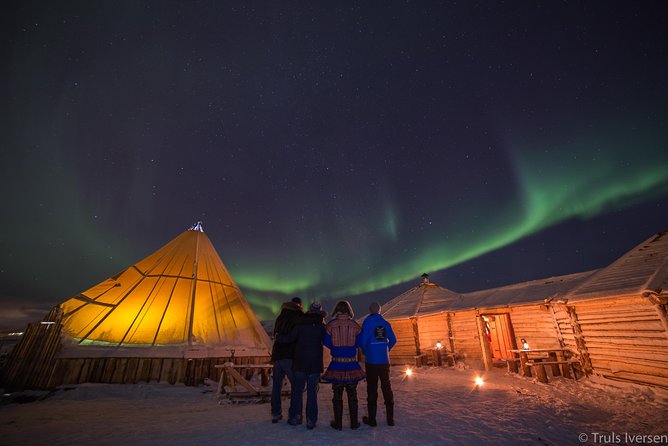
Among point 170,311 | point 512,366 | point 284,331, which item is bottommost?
point 512,366

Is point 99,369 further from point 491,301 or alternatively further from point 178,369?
point 491,301

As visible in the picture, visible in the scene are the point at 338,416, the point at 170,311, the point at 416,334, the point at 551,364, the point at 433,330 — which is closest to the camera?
the point at 338,416

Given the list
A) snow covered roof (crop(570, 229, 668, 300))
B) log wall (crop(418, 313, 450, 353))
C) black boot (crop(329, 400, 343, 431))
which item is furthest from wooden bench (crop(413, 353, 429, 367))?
black boot (crop(329, 400, 343, 431))

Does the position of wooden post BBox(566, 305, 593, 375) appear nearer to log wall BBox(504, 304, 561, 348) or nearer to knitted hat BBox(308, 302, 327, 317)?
log wall BBox(504, 304, 561, 348)

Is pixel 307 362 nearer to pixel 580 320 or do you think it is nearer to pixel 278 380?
pixel 278 380

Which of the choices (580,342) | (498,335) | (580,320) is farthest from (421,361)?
(580,320)

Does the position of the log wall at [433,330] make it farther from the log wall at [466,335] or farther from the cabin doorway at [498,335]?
the cabin doorway at [498,335]

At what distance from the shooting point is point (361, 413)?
5617mm

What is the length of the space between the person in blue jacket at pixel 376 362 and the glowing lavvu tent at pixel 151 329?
667 centimetres

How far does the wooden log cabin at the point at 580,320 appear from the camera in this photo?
338 inches

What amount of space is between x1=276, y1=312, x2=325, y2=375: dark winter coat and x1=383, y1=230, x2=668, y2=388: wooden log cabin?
32.6ft

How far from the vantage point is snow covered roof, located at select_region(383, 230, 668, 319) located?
9.14 meters

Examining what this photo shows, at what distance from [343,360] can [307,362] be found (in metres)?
0.59

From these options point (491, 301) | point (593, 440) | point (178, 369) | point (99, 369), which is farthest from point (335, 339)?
point (491, 301)
